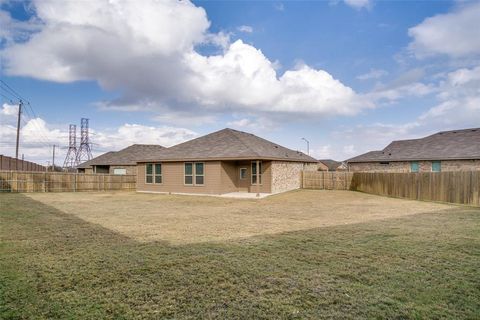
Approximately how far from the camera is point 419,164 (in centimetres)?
2538

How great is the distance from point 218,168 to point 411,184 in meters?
12.0

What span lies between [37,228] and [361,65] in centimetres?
1881

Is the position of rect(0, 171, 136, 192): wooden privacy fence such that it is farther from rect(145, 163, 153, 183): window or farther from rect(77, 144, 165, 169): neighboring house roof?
rect(145, 163, 153, 183): window

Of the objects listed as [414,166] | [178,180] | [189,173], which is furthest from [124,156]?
[414,166]

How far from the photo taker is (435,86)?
66.1 feet

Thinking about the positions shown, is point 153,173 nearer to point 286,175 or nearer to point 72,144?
point 286,175

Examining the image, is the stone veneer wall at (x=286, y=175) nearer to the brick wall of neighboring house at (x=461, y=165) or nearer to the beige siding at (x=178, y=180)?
the beige siding at (x=178, y=180)

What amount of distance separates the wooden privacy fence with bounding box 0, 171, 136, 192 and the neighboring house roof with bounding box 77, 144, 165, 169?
4.72 meters

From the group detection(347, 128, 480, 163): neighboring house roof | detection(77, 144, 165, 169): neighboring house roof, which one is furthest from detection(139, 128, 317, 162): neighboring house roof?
detection(77, 144, 165, 169): neighboring house roof

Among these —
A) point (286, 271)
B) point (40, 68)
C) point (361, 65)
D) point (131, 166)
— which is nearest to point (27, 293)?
point (286, 271)

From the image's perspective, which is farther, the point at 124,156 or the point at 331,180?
the point at 124,156

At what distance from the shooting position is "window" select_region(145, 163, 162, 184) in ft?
76.8

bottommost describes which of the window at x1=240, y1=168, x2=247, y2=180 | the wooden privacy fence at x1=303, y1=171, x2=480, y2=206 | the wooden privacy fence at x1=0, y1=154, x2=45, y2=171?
the wooden privacy fence at x1=303, y1=171, x2=480, y2=206

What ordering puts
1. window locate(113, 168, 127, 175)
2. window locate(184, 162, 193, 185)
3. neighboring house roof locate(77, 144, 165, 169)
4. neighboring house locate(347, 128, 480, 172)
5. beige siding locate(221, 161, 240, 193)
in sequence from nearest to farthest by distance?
beige siding locate(221, 161, 240, 193), window locate(184, 162, 193, 185), neighboring house locate(347, 128, 480, 172), window locate(113, 168, 127, 175), neighboring house roof locate(77, 144, 165, 169)
